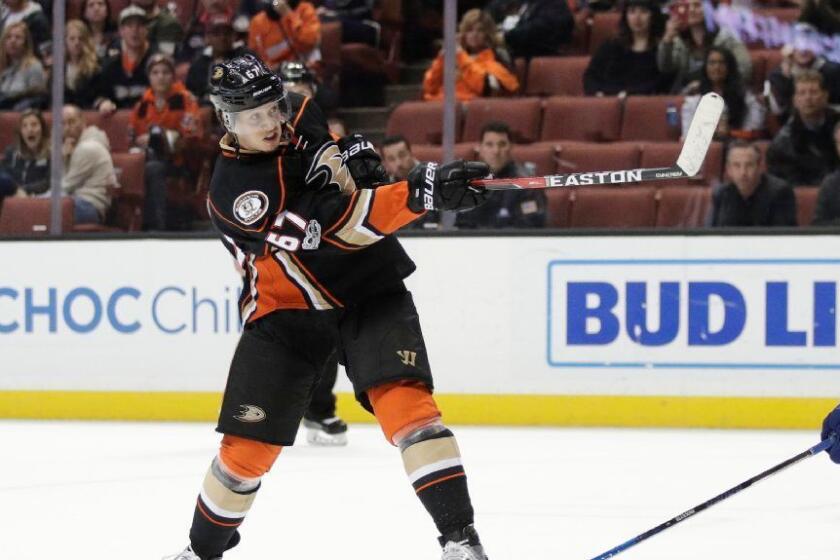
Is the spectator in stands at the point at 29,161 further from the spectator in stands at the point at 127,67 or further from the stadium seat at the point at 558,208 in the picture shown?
the stadium seat at the point at 558,208

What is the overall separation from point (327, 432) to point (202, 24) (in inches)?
85.6

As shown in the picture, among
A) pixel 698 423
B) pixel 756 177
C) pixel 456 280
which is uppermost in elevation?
pixel 756 177

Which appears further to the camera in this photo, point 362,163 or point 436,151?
point 436,151

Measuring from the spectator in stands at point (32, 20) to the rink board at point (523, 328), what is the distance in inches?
35.2

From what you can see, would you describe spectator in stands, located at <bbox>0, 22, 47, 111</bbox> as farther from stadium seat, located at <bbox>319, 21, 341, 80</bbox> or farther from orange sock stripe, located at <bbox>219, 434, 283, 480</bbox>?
orange sock stripe, located at <bbox>219, 434, 283, 480</bbox>

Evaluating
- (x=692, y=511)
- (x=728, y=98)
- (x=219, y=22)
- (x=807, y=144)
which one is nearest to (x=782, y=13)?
(x=728, y=98)

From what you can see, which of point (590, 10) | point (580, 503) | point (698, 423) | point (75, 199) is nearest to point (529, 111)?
point (590, 10)

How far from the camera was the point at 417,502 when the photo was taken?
397 cm

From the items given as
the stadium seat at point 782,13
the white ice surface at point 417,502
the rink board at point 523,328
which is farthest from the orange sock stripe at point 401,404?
the stadium seat at point 782,13

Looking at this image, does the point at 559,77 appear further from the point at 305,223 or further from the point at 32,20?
the point at 305,223

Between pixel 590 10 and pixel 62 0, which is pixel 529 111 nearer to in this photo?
pixel 590 10

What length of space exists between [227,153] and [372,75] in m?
3.75

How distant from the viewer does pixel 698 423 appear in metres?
5.65

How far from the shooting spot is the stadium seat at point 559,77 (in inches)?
239
